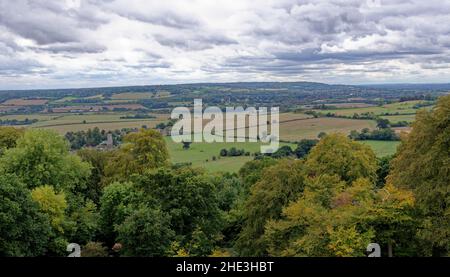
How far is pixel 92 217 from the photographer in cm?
2981

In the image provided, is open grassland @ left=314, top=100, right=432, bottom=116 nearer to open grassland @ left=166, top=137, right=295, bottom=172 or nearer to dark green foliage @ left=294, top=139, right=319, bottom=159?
open grassland @ left=166, top=137, right=295, bottom=172

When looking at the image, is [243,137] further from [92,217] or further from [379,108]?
[92,217]

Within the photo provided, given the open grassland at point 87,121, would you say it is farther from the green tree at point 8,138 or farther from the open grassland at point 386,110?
the green tree at point 8,138

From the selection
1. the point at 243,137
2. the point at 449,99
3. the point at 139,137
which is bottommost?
the point at 243,137

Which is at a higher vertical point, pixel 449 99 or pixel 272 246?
pixel 449 99

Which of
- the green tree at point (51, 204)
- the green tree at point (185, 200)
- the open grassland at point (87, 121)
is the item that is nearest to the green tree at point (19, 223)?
the green tree at point (51, 204)

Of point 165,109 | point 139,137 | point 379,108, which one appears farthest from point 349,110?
point 139,137

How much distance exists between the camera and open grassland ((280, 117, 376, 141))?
291ft

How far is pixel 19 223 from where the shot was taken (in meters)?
22.5

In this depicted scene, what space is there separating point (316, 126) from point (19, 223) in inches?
3174

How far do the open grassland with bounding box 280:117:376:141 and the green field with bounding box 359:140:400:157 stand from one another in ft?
35.5

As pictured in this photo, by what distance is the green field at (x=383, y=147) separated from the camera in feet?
212

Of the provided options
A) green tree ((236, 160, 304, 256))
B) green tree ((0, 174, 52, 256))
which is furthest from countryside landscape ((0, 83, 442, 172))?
green tree ((0, 174, 52, 256))
